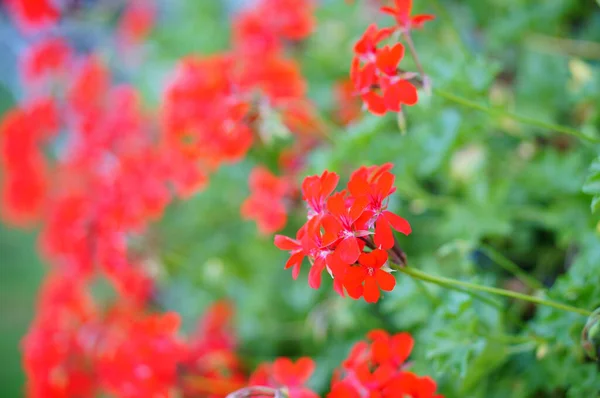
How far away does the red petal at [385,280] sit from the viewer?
0.82 meters

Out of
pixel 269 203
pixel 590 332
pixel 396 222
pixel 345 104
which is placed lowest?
pixel 590 332

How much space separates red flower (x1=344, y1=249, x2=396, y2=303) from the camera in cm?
82

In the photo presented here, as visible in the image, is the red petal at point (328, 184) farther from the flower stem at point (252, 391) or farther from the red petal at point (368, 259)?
the flower stem at point (252, 391)

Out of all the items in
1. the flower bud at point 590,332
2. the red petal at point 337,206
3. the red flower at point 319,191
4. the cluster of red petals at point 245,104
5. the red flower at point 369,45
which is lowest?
the flower bud at point 590,332

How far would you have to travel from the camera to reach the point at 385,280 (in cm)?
82

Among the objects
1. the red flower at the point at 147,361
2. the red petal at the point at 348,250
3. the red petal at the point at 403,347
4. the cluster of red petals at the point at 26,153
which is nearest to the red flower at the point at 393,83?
the red petal at the point at 348,250

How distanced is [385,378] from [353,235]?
0.97 feet

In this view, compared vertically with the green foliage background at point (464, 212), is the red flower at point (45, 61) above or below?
above

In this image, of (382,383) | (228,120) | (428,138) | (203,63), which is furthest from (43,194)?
(382,383)

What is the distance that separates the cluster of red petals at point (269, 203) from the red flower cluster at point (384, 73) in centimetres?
73

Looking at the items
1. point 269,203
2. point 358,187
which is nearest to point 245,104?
point 269,203

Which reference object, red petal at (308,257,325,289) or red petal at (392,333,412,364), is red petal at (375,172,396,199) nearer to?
red petal at (308,257,325,289)

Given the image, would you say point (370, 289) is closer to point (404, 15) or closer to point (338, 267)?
point (338, 267)

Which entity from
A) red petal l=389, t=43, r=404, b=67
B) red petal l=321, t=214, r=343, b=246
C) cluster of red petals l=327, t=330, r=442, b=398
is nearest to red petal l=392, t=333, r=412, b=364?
cluster of red petals l=327, t=330, r=442, b=398
